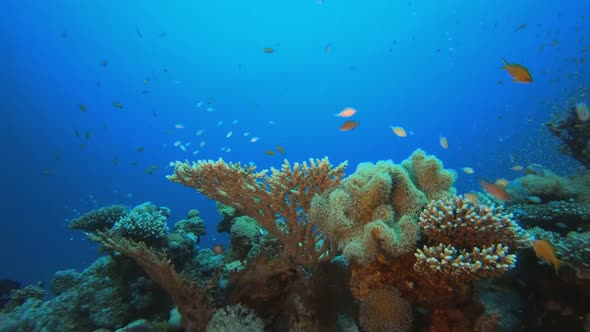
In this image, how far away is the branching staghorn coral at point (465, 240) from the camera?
3045 millimetres

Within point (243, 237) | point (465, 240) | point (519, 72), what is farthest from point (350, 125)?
point (465, 240)

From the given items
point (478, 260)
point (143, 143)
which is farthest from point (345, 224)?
point (143, 143)

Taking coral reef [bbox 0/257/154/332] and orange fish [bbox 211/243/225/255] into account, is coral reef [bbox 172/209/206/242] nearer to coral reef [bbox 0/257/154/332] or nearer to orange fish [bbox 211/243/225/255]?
orange fish [bbox 211/243/225/255]

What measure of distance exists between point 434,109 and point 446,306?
4236 inches

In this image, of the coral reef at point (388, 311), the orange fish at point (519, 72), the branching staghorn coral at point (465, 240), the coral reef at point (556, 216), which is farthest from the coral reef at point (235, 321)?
the orange fish at point (519, 72)

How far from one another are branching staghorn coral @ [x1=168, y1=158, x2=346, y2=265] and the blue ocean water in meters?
45.6

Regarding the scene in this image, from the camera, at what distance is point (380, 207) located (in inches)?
145

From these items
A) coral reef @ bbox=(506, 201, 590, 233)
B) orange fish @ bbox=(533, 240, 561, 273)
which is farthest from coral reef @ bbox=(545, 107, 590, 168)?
orange fish @ bbox=(533, 240, 561, 273)

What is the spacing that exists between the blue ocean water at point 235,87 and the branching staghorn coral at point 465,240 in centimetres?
4565

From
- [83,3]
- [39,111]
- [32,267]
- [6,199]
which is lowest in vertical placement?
[32,267]

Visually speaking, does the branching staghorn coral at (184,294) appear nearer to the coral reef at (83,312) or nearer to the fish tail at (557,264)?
the coral reef at (83,312)

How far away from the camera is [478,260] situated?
3.07 meters

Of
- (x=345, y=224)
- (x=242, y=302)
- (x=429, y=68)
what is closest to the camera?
(x=345, y=224)

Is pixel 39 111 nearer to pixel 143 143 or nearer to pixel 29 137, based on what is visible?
pixel 29 137
